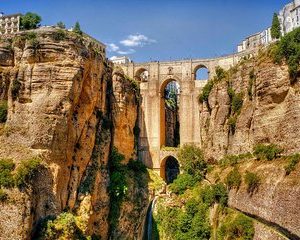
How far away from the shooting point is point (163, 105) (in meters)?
51.8

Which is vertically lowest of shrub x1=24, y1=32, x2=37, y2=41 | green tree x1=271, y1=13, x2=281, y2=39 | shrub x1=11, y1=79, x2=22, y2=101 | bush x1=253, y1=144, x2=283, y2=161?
bush x1=253, y1=144, x2=283, y2=161

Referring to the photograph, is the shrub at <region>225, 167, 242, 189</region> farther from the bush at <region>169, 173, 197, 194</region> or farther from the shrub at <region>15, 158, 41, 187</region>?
the shrub at <region>15, 158, 41, 187</region>

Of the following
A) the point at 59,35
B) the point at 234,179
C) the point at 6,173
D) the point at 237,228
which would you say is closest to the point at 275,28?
the point at 234,179

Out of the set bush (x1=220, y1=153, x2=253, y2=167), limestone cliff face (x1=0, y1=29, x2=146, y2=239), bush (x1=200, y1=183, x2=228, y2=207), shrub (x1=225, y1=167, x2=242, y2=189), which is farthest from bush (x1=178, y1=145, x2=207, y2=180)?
limestone cliff face (x1=0, y1=29, x2=146, y2=239)

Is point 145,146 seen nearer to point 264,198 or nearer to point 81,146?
point 81,146

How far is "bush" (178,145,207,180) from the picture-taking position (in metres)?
45.2

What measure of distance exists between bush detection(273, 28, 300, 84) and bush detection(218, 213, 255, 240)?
11645mm

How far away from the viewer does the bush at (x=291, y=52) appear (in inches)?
1368

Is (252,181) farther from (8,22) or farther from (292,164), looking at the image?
(8,22)

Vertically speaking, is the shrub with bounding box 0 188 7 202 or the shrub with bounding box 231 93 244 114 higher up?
the shrub with bounding box 231 93 244 114

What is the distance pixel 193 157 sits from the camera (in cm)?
4591

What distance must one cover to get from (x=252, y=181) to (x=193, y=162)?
12.4 m

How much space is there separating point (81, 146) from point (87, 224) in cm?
640

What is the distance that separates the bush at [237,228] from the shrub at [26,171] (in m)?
15.1
